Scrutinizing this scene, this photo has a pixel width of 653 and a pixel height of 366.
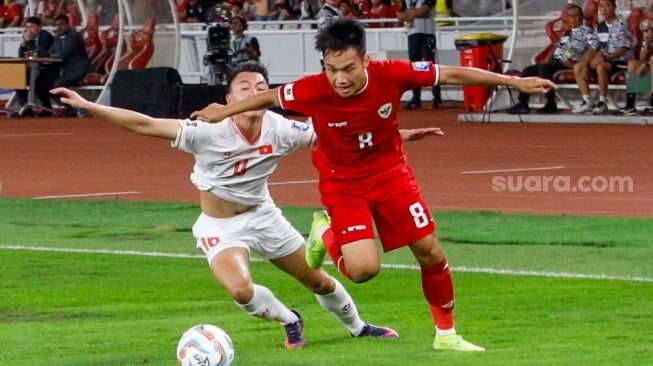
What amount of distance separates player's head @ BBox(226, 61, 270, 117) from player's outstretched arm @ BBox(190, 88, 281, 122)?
432 millimetres

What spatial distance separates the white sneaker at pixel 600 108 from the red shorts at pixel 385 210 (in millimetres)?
18467

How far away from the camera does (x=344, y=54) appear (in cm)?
798

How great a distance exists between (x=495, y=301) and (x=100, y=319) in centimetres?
262

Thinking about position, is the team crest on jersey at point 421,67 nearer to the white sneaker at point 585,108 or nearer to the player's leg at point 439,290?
the player's leg at point 439,290

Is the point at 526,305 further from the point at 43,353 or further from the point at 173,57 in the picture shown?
the point at 173,57

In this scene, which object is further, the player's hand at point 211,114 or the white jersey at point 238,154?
the white jersey at point 238,154

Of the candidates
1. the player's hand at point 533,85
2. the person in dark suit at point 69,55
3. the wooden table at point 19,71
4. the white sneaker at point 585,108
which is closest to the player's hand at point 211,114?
the player's hand at point 533,85

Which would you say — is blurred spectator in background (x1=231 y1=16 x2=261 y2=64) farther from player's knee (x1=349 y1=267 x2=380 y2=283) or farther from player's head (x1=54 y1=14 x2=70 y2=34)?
player's knee (x1=349 y1=267 x2=380 y2=283)

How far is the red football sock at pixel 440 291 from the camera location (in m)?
8.29

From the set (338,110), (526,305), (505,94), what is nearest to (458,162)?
(505,94)

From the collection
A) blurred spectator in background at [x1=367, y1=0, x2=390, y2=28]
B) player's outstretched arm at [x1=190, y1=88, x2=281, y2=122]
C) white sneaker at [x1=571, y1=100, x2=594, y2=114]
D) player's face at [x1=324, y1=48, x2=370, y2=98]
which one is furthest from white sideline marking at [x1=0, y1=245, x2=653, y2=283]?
blurred spectator in background at [x1=367, y1=0, x2=390, y2=28]

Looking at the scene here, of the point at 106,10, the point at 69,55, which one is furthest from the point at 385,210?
the point at 106,10

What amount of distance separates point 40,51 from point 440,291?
25.0 m

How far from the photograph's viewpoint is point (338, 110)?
8195mm
